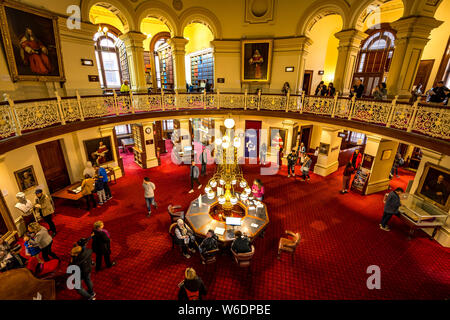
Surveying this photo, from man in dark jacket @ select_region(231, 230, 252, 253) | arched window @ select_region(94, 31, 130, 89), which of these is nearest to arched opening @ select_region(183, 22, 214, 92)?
arched window @ select_region(94, 31, 130, 89)

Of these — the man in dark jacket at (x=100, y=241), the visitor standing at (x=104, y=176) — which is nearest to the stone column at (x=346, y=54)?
the man in dark jacket at (x=100, y=241)

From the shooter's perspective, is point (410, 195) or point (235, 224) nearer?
point (235, 224)

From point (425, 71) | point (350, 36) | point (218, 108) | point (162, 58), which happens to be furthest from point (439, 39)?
point (162, 58)

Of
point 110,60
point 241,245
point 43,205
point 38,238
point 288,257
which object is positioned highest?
point 110,60

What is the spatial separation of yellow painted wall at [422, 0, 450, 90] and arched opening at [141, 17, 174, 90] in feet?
48.4

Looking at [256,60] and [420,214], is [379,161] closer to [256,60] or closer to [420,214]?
[420,214]

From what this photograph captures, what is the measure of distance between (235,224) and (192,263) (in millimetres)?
1554

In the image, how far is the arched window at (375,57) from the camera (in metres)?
12.8

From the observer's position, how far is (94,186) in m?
8.03

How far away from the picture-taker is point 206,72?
14.0m

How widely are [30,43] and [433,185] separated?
546 inches
